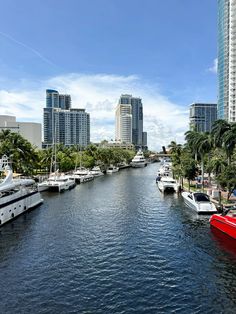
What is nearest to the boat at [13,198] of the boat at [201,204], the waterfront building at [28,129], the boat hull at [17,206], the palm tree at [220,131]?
the boat hull at [17,206]

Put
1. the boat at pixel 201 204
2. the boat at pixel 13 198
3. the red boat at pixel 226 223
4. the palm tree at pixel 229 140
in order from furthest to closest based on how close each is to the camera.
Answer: the palm tree at pixel 229 140
the boat at pixel 201 204
the boat at pixel 13 198
the red boat at pixel 226 223

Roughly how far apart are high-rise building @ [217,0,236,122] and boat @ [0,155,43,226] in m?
139

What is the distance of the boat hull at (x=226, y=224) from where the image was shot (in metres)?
34.2

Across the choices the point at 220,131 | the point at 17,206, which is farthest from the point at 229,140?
the point at 17,206

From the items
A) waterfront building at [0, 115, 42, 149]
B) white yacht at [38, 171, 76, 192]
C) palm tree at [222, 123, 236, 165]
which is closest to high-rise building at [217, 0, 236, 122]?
waterfront building at [0, 115, 42, 149]

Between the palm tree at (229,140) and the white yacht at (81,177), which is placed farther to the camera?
the white yacht at (81,177)

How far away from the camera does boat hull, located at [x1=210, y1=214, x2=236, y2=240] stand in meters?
34.2

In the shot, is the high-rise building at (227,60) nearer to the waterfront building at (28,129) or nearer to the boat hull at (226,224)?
the waterfront building at (28,129)

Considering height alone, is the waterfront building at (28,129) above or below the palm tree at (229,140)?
above

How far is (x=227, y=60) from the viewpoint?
18750 centimetres

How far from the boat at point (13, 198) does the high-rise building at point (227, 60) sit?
13913cm

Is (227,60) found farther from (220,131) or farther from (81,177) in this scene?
(220,131)

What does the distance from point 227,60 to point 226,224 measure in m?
175

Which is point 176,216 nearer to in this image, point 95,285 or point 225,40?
point 95,285
